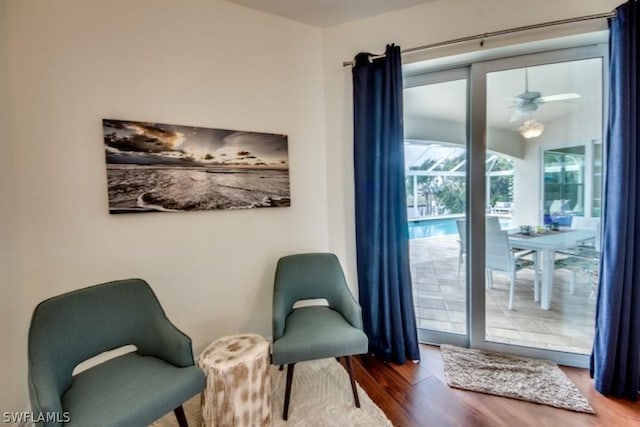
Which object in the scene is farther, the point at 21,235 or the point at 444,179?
the point at 444,179

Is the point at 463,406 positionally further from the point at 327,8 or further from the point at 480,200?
the point at 327,8

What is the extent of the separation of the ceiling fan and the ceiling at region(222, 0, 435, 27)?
101 centimetres

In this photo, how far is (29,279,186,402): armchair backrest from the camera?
1.22 m

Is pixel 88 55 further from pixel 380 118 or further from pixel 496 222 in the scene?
pixel 496 222

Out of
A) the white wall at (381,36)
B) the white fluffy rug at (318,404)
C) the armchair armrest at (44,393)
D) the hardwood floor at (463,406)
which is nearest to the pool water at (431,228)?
the white wall at (381,36)

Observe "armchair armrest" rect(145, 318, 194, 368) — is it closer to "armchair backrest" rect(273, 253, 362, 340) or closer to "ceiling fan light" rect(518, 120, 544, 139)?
"armchair backrest" rect(273, 253, 362, 340)

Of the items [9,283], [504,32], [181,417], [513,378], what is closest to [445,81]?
[504,32]


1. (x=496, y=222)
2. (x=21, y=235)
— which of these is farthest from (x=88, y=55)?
(x=496, y=222)

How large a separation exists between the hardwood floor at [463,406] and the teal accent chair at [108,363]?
3.93 feet

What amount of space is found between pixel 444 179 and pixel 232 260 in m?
1.88

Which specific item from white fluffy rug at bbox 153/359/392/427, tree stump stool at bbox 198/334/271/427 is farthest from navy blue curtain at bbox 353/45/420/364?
tree stump stool at bbox 198/334/271/427

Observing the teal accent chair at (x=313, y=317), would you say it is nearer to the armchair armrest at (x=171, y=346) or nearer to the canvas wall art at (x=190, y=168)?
the armchair armrest at (x=171, y=346)

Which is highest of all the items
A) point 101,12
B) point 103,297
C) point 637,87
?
point 101,12

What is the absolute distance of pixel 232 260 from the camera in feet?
7.11
